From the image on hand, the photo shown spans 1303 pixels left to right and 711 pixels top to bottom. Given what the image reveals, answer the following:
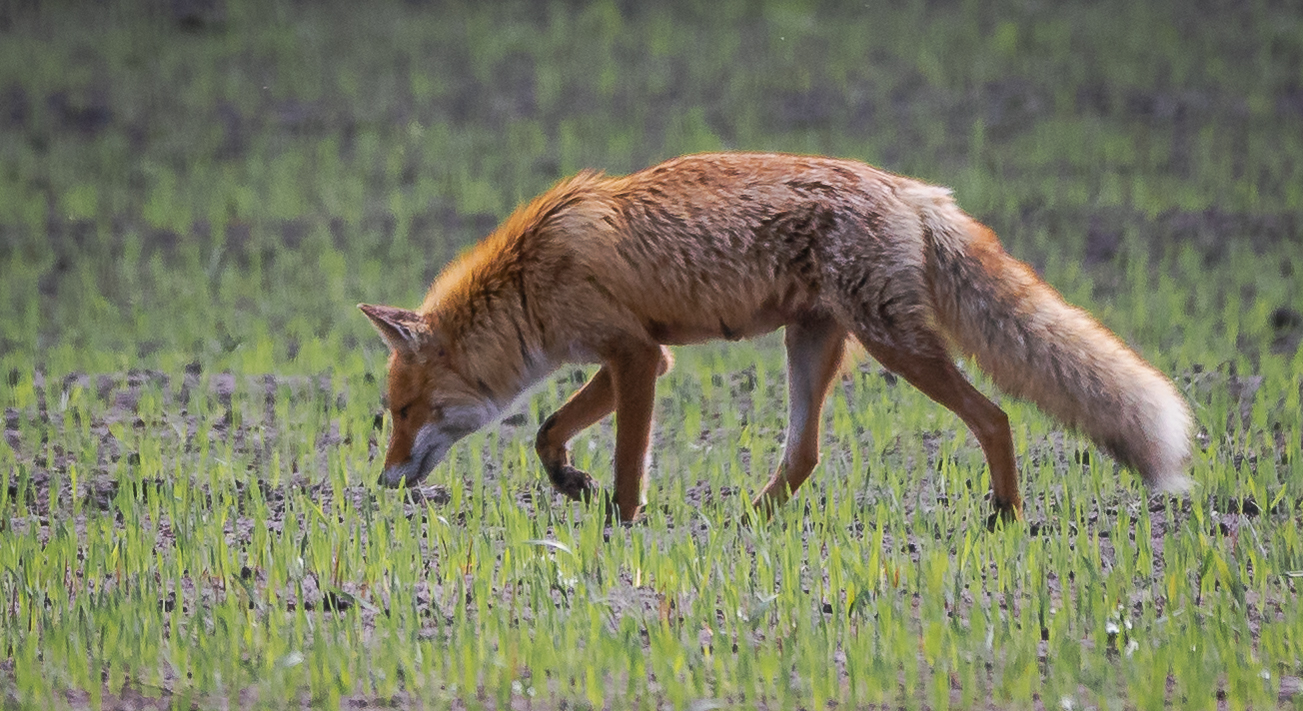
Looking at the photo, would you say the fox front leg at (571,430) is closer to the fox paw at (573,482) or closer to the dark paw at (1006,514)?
the fox paw at (573,482)

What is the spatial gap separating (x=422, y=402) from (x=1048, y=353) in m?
2.67

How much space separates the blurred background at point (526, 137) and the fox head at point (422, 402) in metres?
2.80

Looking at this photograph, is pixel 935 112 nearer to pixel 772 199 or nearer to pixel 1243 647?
pixel 772 199

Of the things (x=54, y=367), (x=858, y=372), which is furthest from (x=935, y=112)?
(x=54, y=367)

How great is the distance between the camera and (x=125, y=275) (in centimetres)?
1177

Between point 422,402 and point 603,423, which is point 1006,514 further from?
point 603,423

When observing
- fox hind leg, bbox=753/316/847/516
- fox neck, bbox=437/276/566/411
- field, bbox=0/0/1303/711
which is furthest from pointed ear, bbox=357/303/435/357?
fox hind leg, bbox=753/316/847/516

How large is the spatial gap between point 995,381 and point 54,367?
5892 millimetres

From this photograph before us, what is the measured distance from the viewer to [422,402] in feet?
21.6

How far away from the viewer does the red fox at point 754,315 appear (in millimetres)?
6027

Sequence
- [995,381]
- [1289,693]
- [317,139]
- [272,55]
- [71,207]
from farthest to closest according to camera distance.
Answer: [272,55] → [317,139] → [71,207] → [995,381] → [1289,693]

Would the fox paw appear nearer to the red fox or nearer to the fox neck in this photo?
the red fox

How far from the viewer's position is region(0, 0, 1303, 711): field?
4738 millimetres

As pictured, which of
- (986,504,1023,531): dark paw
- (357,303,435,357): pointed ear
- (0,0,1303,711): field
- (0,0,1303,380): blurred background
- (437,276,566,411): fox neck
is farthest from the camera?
(0,0,1303,380): blurred background
